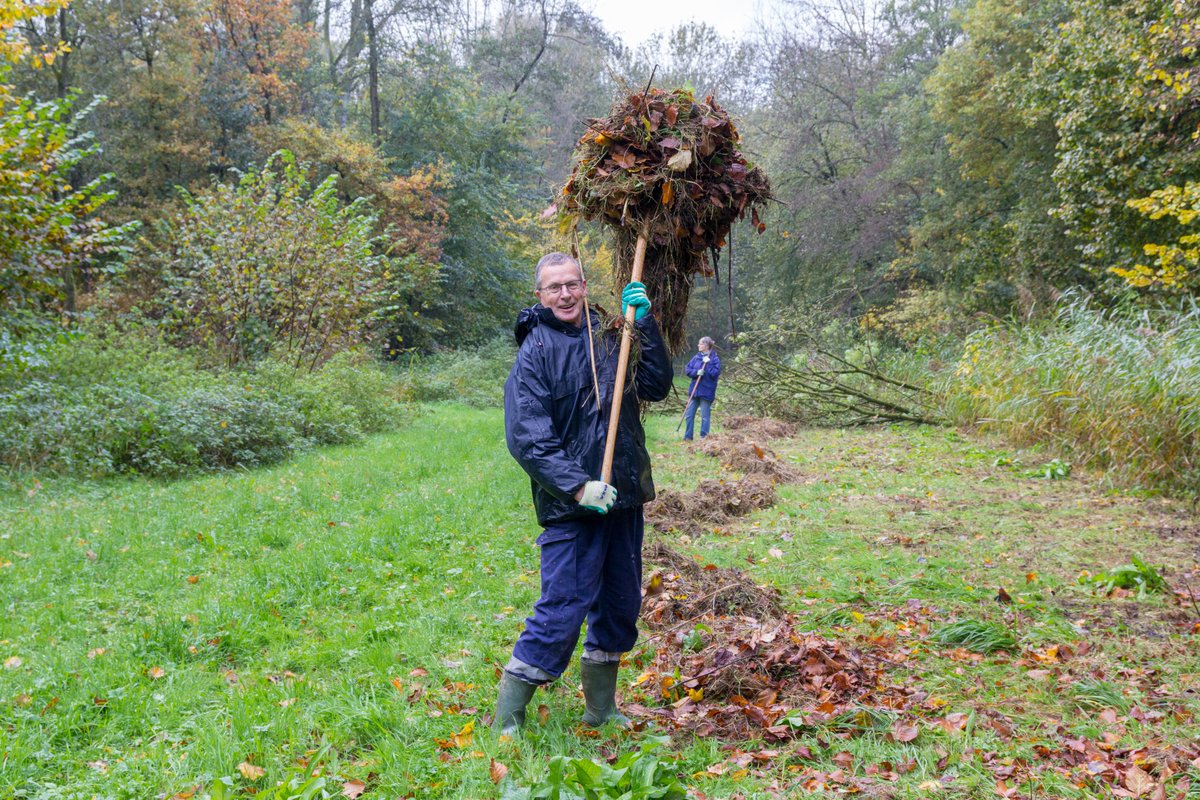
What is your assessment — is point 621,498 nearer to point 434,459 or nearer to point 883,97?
point 434,459

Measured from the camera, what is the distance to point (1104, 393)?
9352 millimetres

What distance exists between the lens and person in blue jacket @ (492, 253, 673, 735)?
345 centimetres

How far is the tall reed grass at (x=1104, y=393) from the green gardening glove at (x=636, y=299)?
265 inches

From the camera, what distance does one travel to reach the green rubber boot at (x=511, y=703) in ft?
11.5

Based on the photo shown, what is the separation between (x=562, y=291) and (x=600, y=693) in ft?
5.79

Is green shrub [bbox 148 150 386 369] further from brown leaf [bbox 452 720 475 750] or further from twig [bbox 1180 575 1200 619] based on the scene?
twig [bbox 1180 575 1200 619]

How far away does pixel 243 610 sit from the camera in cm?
509

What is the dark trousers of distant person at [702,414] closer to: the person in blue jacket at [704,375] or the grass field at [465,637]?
the person in blue jacket at [704,375]

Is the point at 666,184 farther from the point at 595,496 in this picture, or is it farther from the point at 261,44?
the point at 261,44

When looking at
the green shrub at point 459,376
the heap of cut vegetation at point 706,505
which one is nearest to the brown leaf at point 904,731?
the heap of cut vegetation at point 706,505

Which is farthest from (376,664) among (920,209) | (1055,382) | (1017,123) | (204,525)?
(920,209)

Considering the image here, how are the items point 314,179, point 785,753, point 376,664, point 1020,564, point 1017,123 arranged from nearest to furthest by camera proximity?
1. point 785,753
2. point 376,664
3. point 1020,564
4. point 1017,123
5. point 314,179

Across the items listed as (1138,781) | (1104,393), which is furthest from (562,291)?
(1104,393)

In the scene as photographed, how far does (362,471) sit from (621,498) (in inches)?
289
